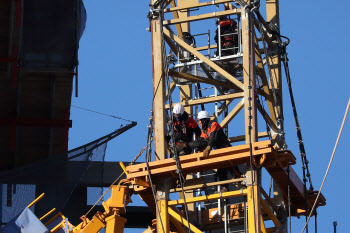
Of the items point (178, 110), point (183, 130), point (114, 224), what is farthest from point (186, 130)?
point (114, 224)

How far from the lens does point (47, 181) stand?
134 ft

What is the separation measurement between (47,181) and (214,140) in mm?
11079

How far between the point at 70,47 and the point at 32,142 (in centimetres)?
587

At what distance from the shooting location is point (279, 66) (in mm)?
36031

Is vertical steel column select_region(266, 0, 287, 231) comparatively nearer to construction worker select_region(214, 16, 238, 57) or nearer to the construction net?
construction worker select_region(214, 16, 238, 57)

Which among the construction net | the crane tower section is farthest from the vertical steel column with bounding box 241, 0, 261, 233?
the construction net

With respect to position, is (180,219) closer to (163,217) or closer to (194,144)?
(163,217)

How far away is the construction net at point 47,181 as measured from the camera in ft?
132

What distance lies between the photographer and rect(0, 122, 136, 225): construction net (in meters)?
40.2

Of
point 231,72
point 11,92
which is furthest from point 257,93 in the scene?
point 11,92

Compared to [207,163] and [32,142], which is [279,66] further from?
[32,142]

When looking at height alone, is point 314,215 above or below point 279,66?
below

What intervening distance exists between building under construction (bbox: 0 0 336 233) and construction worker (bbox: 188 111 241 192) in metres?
0.12

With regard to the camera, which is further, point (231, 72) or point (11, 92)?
point (11, 92)
